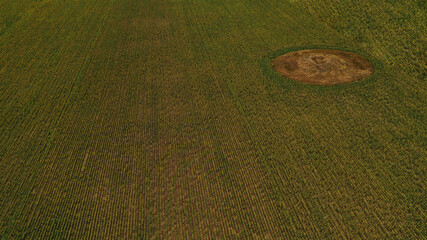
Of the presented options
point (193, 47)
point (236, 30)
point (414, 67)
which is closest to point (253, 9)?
point (236, 30)

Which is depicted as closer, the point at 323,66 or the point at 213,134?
the point at 213,134

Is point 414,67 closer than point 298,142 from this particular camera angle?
No

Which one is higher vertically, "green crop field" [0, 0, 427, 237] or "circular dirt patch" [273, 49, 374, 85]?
"circular dirt patch" [273, 49, 374, 85]

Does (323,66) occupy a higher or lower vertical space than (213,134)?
higher

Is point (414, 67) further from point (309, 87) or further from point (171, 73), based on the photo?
point (171, 73)
